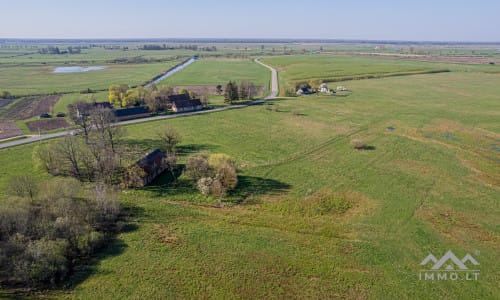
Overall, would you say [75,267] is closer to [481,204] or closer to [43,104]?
[481,204]

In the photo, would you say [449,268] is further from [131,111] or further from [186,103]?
[131,111]

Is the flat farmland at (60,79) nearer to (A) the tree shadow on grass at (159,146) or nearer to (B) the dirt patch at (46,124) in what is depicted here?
(B) the dirt patch at (46,124)

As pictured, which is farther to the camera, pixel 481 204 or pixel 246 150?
pixel 246 150

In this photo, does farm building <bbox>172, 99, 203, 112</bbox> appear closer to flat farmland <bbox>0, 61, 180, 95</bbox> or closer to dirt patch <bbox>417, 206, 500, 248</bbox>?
flat farmland <bbox>0, 61, 180, 95</bbox>

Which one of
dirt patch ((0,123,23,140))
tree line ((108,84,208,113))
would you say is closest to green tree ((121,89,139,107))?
tree line ((108,84,208,113))

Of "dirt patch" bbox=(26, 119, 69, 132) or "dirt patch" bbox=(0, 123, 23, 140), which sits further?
"dirt patch" bbox=(26, 119, 69, 132)

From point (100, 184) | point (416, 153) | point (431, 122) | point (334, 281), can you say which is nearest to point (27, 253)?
point (100, 184)
